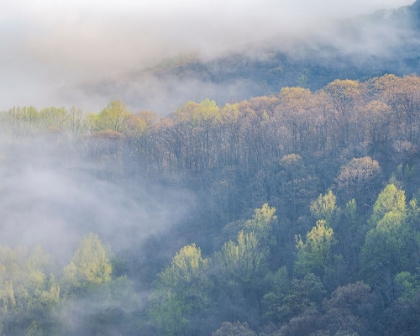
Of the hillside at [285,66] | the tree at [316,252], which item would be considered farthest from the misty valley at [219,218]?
the hillside at [285,66]

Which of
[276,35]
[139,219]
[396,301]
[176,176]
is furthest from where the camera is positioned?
[276,35]

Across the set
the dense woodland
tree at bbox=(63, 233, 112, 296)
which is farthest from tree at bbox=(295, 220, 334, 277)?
tree at bbox=(63, 233, 112, 296)

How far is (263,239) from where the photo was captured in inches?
3147

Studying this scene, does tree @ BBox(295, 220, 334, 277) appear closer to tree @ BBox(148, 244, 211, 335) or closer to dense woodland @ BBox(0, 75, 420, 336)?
dense woodland @ BBox(0, 75, 420, 336)

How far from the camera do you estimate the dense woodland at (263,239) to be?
224 feet

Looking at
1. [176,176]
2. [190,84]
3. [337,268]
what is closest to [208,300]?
[337,268]

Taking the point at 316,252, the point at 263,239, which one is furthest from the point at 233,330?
the point at 263,239

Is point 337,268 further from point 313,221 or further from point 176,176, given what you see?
point 176,176

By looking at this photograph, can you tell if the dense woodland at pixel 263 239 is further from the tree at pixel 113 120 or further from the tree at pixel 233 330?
the tree at pixel 113 120

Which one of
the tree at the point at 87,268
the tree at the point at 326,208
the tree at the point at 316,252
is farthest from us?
the tree at the point at 87,268

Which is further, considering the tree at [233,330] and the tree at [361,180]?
the tree at [361,180]

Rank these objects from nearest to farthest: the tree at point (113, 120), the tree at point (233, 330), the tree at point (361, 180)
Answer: the tree at point (233, 330) < the tree at point (361, 180) < the tree at point (113, 120)

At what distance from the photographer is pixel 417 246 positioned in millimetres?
69438

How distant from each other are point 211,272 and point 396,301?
22553 millimetres
